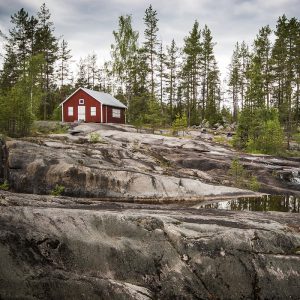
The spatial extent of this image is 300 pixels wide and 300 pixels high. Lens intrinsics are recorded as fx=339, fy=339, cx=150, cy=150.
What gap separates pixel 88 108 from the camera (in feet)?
160

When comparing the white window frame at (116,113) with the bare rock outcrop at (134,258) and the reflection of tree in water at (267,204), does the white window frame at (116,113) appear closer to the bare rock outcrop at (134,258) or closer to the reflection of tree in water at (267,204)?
the reflection of tree in water at (267,204)

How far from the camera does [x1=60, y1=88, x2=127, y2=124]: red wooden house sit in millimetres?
48250

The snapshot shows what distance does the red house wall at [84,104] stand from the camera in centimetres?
4831

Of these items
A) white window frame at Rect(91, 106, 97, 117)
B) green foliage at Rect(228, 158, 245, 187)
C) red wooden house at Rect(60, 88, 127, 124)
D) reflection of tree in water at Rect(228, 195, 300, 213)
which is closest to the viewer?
reflection of tree in water at Rect(228, 195, 300, 213)

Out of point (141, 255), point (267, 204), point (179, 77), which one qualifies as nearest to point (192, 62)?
point (179, 77)

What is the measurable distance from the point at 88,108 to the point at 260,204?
35291 millimetres

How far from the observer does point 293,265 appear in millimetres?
7645

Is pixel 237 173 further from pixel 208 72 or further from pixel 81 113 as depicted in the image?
pixel 208 72

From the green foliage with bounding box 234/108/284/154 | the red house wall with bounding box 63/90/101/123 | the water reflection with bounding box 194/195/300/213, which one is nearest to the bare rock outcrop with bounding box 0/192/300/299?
the water reflection with bounding box 194/195/300/213

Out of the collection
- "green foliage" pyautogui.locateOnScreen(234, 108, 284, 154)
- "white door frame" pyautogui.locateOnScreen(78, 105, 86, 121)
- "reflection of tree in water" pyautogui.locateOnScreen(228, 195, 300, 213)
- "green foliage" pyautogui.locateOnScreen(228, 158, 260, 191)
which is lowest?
"reflection of tree in water" pyautogui.locateOnScreen(228, 195, 300, 213)

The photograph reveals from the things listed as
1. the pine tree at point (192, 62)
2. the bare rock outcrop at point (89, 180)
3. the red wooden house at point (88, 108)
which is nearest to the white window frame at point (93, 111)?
the red wooden house at point (88, 108)

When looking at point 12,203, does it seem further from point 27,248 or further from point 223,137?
point 223,137

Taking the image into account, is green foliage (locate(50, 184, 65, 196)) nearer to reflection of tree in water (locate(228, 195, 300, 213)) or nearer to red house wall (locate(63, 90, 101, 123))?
reflection of tree in water (locate(228, 195, 300, 213))

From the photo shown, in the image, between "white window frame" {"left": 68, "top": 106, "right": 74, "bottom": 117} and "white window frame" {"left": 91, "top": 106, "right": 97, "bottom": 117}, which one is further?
"white window frame" {"left": 68, "top": 106, "right": 74, "bottom": 117}
